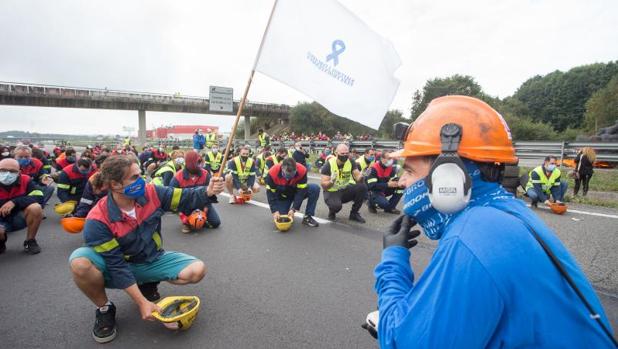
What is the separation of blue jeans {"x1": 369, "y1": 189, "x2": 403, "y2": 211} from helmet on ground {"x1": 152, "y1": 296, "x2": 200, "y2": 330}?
479 centimetres

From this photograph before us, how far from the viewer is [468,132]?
46.2 inches

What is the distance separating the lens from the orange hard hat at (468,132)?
116 cm

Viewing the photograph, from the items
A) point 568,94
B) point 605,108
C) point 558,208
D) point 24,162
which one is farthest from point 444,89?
point 24,162

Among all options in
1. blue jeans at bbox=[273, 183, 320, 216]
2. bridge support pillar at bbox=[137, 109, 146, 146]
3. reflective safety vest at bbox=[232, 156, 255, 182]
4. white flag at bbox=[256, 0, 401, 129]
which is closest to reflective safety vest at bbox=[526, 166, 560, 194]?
blue jeans at bbox=[273, 183, 320, 216]

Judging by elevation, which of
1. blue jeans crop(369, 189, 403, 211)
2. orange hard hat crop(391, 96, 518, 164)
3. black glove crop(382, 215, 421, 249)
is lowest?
blue jeans crop(369, 189, 403, 211)

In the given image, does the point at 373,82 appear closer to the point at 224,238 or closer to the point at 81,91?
the point at 224,238

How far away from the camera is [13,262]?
13.8ft

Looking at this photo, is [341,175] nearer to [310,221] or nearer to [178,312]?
[310,221]

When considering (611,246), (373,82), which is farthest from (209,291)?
(611,246)

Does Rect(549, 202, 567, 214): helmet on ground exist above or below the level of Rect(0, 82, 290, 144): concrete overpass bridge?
below

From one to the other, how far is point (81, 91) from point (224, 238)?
1673 inches

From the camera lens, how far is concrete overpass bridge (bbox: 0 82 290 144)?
113ft

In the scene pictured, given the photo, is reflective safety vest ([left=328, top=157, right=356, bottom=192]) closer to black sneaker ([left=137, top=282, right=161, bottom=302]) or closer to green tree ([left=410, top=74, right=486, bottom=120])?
black sneaker ([left=137, top=282, right=161, bottom=302])

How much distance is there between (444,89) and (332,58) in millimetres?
48346
